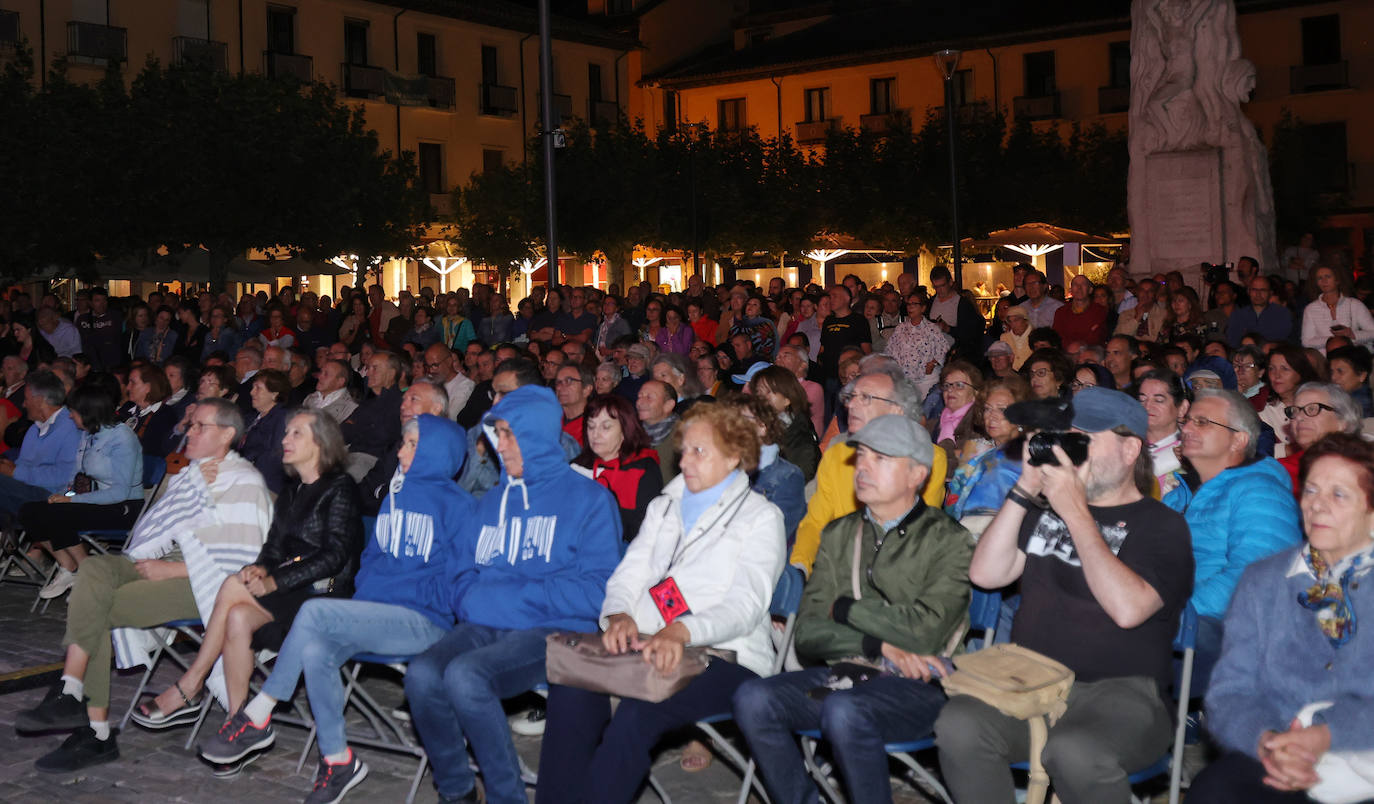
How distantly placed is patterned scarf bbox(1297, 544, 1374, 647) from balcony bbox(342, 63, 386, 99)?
126 ft

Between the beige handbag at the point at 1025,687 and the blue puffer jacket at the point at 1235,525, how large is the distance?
930 millimetres

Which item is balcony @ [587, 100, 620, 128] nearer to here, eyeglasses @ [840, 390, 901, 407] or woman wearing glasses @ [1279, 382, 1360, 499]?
eyeglasses @ [840, 390, 901, 407]

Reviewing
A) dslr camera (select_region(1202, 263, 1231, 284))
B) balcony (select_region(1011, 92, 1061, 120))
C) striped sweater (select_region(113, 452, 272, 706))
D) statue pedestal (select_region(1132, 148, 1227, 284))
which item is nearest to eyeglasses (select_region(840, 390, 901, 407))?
striped sweater (select_region(113, 452, 272, 706))

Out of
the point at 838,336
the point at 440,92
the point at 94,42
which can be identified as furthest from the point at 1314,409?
the point at 440,92

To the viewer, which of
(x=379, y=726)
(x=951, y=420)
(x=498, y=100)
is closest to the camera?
(x=379, y=726)

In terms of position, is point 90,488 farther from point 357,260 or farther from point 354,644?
point 357,260

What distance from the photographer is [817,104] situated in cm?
4712

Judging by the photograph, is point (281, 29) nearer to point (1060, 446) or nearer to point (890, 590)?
point (890, 590)

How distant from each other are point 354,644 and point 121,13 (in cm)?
3377

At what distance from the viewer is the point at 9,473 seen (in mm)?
9578

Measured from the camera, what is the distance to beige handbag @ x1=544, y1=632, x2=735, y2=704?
4660mm

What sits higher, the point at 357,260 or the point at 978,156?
the point at 978,156

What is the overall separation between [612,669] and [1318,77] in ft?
135

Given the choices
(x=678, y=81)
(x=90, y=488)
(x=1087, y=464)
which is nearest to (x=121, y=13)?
(x=678, y=81)
